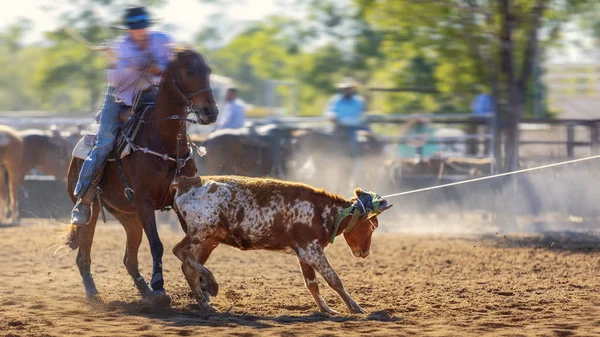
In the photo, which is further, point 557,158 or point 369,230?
point 557,158

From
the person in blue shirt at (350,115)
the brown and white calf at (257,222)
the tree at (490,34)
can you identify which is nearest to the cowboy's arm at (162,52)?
the brown and white calf at (257,222)

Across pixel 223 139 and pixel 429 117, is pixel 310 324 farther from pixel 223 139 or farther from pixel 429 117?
pixel 429 117

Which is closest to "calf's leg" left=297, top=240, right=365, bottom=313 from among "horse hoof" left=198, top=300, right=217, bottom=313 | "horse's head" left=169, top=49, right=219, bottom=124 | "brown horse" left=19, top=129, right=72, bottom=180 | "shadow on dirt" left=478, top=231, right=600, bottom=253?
"horse hoof" left=198, top=300, right=217, bottom=313

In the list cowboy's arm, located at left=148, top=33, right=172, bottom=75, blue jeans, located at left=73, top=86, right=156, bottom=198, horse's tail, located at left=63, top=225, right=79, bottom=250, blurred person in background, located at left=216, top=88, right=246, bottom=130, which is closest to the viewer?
cowboy's arm, located at left=148, top=33, right=172, bottom=75

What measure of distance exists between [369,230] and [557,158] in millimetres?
9045

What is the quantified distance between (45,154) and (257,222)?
1121 cm

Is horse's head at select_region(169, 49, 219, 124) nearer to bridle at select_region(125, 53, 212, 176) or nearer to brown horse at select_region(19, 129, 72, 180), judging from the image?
bridle at select_region(125, 53, 212, 176)

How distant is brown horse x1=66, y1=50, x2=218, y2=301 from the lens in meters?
7.70

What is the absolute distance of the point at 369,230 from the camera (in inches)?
306

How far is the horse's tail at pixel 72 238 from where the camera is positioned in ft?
28.5

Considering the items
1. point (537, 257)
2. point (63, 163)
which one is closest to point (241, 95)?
point (63, 163)

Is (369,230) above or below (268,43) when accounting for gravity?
above

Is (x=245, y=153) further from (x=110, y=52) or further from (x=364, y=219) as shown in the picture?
(x=364, y=219)

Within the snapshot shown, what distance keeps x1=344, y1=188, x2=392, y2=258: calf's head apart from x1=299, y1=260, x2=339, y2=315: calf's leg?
46cm
